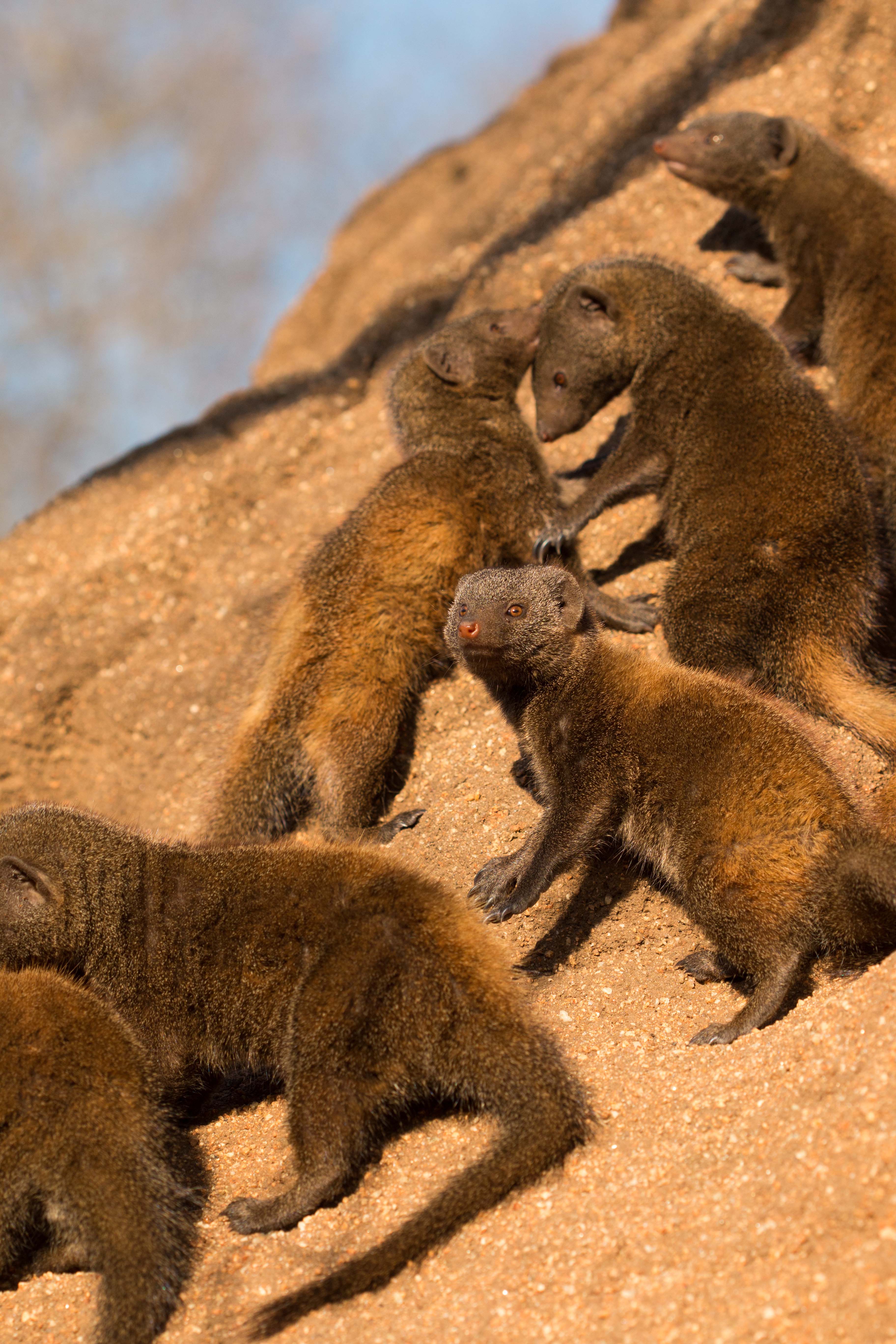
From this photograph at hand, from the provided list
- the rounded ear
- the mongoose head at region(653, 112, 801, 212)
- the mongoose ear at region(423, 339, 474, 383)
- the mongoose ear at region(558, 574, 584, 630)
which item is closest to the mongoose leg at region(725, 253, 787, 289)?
the mongoose head at region(653, 112, 801, 212)

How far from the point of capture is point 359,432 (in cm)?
805

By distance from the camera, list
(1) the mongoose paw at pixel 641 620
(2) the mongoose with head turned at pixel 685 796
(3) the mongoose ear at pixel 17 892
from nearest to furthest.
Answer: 1. (2) the mongoose with head turned at pixel 685 796
2. (3) the mongoose ear at pixel 17 892
3. (1) the mongoose paw at pixel 641 620

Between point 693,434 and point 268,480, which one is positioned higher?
point 268,480

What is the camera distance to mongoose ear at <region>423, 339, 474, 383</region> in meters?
5.86

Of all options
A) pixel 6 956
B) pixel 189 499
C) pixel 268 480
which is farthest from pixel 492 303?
pixel 6 956

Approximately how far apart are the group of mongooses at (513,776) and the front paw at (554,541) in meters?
0.01

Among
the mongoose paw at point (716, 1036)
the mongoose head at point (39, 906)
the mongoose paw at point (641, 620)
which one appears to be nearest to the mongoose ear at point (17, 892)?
the mongoose head at point (39, 906)

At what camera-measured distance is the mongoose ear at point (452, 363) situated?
586 cm

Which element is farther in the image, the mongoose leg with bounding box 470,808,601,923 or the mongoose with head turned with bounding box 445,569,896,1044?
the mongoose leg with bounding box 470,808,601,923

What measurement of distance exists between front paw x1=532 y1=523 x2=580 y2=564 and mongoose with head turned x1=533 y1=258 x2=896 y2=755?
1 cm

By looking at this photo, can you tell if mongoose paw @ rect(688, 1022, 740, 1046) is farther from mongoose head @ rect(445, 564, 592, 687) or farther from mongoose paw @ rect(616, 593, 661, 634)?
mongoose paw @ rect(616, 593, 661, 634)

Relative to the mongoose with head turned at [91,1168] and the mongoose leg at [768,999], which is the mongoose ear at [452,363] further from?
the mongoose with head turned at [91,1168]

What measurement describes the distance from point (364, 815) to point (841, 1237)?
2721 millimetres

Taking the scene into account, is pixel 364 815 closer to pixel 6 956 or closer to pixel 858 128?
pixel 6 956
